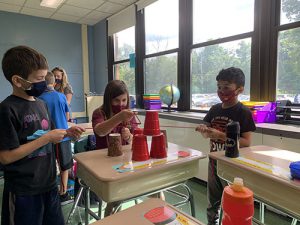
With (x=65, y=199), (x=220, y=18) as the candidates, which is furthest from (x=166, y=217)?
(x=220, y=18)

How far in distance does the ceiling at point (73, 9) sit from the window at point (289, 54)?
2652mm

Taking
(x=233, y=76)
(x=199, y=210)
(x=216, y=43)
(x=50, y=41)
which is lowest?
(x=199, y=210)

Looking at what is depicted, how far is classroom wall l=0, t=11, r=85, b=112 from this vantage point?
179 inches

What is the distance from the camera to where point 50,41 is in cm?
497

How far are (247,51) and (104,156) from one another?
6.65ft

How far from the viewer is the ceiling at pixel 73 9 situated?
412 centimetres

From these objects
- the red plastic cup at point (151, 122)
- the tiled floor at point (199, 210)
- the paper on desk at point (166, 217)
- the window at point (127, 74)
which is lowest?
the tiled floor at point (199, 210)

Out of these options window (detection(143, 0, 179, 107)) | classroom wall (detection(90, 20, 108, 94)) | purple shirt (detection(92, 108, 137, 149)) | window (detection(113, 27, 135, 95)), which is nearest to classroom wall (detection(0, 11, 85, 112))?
classroom wall (detection(90, 20, 108, 94))

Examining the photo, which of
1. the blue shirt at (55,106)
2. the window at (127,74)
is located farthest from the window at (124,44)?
the blue shirt at (55,106)

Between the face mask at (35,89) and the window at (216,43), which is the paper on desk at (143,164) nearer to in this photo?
the face mask at (35,89)

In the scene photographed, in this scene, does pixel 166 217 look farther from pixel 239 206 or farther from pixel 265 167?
pixel 265 167

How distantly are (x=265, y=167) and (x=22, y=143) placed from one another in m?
1.16

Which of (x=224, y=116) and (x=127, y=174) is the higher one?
(x=224, y=116)

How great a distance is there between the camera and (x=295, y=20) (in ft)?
7.02
